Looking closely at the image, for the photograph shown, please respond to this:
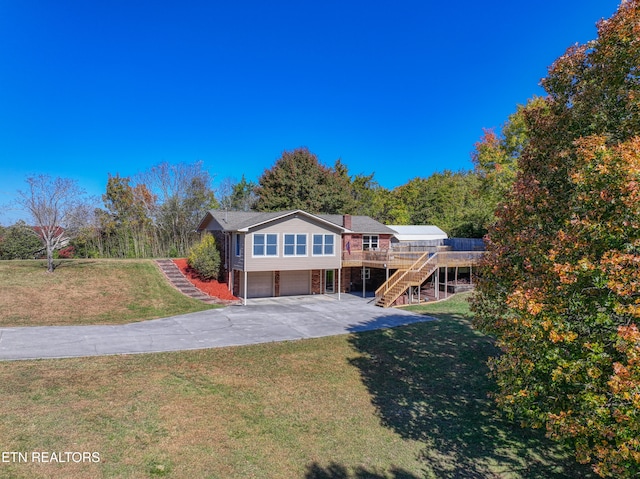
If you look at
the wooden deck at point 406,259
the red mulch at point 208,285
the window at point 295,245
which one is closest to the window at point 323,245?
the window at point 295,245

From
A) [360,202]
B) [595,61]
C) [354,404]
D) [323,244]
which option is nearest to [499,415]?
[354,404]

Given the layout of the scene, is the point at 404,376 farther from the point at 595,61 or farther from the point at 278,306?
the point at 278,306

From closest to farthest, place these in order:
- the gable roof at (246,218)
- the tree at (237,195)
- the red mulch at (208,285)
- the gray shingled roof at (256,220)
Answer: the gable roof at (246,218) → the gray shingled roof at (256,220) → the red mulch at (208,285) → the tree at (237,195)

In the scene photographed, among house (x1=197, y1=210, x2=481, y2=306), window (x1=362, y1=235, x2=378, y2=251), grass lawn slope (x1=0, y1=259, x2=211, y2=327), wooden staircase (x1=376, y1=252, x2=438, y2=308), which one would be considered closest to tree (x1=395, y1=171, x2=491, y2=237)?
window (x1=362, y1=235, x2=378, y2=251)

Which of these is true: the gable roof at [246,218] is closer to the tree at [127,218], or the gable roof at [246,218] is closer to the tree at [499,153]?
the tree at [127,218]

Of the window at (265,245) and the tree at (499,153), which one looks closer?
the window at (265,245)

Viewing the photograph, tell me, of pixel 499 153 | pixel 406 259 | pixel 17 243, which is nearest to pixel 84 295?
pixel 17 243

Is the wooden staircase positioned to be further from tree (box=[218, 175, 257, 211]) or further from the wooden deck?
tree (box=[218, 175, 257, 211])
